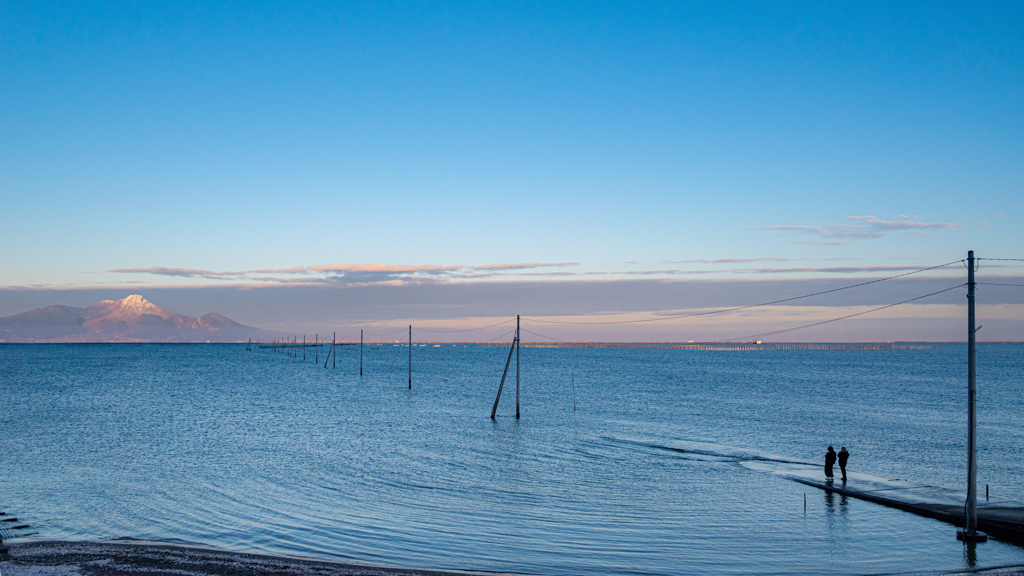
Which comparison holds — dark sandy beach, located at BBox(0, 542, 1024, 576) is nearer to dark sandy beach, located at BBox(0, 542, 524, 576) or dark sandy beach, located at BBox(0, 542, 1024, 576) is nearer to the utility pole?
dark sandy beach, located at BBox(0, 542, 524, 576)

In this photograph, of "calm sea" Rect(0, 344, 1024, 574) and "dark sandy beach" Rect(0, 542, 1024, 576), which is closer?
"dark sandy beach" Rect(0, 542, 1024, 576)

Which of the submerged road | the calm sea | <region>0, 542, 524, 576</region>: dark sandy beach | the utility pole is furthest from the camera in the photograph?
the submerged road

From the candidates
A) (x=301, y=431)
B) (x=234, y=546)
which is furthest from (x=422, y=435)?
(x=234, y=546)

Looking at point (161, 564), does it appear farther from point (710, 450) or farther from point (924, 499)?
point (710, 450)

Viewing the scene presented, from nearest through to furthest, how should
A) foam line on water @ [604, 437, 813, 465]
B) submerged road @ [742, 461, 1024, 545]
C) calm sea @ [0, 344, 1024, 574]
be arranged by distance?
1. calm sea @ [0, 344, 1024, 574]
2. submerged road @ [742, 461, 1024, 545]
3. foam line on water @ [604, 437, 813, 465]

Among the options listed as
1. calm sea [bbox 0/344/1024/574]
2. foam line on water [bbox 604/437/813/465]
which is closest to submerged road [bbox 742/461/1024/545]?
calm sea [bbox 0/344/1024/574]

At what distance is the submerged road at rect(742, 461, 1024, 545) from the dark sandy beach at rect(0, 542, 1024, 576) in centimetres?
490

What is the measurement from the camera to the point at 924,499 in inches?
1051

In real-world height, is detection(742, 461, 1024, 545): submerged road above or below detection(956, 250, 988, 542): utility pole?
below

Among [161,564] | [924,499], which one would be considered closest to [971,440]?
[924,499]

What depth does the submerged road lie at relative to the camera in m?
22.2

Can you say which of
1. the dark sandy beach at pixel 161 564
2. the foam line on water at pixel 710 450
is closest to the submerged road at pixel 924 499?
the foam line on water at pixel 710 450

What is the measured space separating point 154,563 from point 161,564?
0.28 metres

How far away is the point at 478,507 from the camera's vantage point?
26.3m
